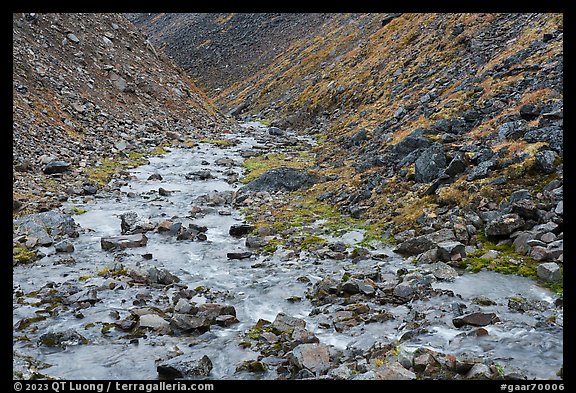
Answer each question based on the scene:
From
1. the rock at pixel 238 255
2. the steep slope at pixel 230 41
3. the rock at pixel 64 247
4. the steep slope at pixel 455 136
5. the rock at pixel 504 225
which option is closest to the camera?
the rock at pixel 504 225

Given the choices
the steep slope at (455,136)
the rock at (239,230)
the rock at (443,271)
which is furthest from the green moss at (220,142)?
the rock at (443,271)

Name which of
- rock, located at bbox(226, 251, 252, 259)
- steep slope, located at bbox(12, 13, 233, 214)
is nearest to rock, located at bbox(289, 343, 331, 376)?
rock, located at bbox(226, 251, 252, 259)

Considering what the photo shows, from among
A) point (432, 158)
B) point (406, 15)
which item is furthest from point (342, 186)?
point (406, 15)

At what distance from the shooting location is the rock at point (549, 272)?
9688mm

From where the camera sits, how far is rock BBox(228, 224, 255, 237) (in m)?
15.3

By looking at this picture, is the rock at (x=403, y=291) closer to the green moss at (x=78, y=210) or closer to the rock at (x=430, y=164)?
the rock at (x=430, y=164)

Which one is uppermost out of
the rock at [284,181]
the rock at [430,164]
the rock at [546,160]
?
the rock at [284,181]

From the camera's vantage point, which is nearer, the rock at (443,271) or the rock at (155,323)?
the rock at (155,323)

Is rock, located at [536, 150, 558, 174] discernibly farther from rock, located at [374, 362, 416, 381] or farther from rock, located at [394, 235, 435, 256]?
rock, located at [374, 362, 416, 381]

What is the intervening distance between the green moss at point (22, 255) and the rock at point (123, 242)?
5.90 feet

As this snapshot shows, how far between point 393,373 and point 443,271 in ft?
14.7

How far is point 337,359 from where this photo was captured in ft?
25.5

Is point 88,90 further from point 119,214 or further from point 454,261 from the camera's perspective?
point 454,261

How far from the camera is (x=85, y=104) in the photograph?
2919 centimetres
